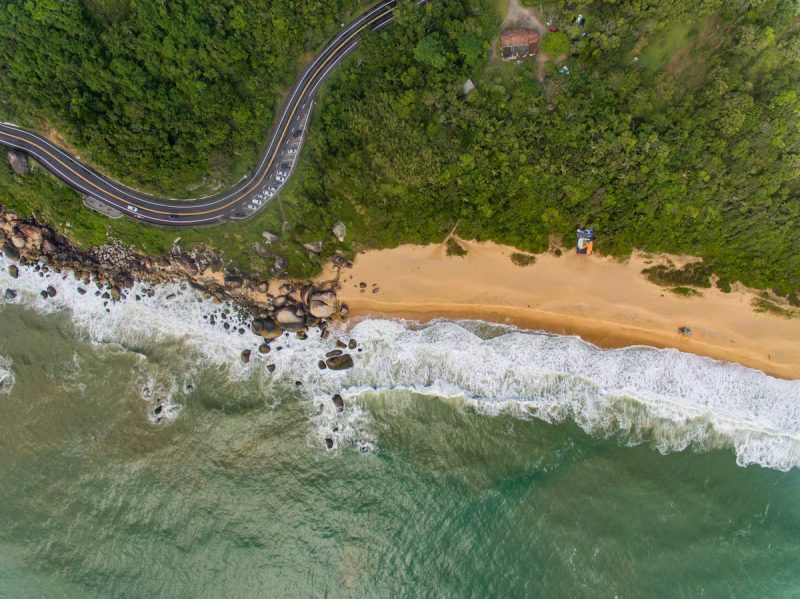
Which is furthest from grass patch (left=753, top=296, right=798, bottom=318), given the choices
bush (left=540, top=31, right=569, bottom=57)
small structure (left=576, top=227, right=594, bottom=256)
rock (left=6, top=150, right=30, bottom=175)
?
rock (left=6, top=150, right=30, bottom=175)

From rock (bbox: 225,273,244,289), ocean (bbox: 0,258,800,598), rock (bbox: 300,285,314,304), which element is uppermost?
rock (bbox: 225,273,244,289)

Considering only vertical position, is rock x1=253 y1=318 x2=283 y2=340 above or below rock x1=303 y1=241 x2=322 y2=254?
below

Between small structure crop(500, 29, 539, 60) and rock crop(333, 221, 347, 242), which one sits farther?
rock crop(333, 221, 347, 242)

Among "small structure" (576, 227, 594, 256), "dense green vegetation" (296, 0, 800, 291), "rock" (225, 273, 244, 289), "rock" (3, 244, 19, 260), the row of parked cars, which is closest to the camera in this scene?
"dense green vegetation" (296, 0, 800, 291)

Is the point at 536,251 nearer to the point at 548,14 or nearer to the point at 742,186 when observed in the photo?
the point at 742,186

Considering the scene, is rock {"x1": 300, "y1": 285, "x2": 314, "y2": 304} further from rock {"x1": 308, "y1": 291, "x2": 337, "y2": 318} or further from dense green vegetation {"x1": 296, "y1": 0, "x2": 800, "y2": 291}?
dense green vegetation {"x1": 296, "y1": 0, "x2": 800, "y2": 291}
